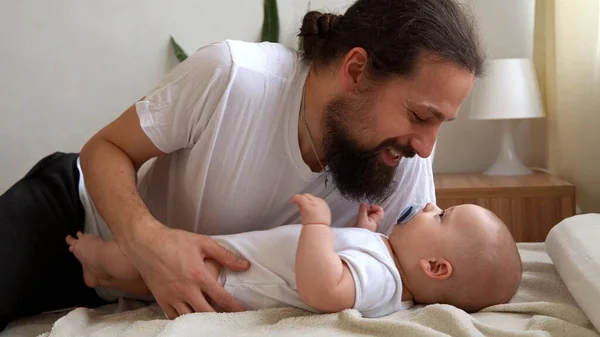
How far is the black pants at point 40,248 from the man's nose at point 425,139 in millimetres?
746

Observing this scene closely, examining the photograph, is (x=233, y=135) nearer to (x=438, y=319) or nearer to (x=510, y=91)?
(x=438, y=319)

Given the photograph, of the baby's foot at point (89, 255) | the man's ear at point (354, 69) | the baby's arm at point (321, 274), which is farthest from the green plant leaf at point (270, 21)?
the baby's arm at point (321, 274)

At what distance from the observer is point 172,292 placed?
121 cm

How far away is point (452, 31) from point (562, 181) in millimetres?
1452

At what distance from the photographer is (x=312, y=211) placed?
1.18 m

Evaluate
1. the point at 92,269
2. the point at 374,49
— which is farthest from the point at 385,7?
the point at 92,269

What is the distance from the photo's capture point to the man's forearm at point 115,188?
1289 mm

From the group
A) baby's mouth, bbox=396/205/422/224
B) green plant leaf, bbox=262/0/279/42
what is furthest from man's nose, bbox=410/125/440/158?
green plant leaf, bbox=262/0/279/42

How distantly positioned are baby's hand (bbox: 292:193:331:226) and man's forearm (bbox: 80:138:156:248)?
28cm

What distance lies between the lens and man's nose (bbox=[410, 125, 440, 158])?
1317 mm

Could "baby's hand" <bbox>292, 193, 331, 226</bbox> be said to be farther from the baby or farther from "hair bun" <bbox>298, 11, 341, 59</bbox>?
"hair bun" <bbox>298, 11, 341, 59</bbox>

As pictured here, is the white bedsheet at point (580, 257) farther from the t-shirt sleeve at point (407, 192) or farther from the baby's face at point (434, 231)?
the t-shirt sleeve at point (407, 192)

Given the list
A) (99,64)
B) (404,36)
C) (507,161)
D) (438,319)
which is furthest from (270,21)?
(438,319)

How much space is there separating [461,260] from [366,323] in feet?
0.81
